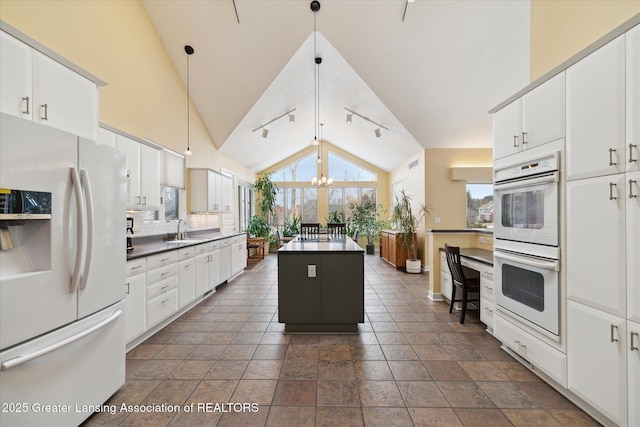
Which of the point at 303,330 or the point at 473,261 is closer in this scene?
the point at 303,330

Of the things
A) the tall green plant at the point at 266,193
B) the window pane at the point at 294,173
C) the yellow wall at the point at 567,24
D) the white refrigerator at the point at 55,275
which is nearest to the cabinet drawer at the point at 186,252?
the white refrigerator at the point at 55,275

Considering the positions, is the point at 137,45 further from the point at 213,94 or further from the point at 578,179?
the point at 578,179

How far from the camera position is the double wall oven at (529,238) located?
1952 millimetres

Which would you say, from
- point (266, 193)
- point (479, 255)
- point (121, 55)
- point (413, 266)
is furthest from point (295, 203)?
point (479, 255)

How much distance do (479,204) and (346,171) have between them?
4.95 meters

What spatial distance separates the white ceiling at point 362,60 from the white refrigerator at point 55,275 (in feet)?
10.7

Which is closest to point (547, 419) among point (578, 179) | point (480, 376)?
point (480, 376)

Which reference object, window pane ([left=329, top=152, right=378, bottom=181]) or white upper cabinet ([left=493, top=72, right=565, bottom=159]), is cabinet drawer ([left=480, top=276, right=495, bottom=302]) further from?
window pane ([left=329, top=152, right=378, bottom=181])

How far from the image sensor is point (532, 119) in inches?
84.7

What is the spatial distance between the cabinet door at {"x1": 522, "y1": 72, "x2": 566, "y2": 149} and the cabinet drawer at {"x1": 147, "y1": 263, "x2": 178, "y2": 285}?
3.64 m

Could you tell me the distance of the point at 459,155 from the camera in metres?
6.09

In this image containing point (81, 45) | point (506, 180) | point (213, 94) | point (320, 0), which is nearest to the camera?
point (506, 180)

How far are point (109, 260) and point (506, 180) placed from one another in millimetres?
3186

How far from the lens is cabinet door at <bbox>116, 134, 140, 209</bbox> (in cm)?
325
